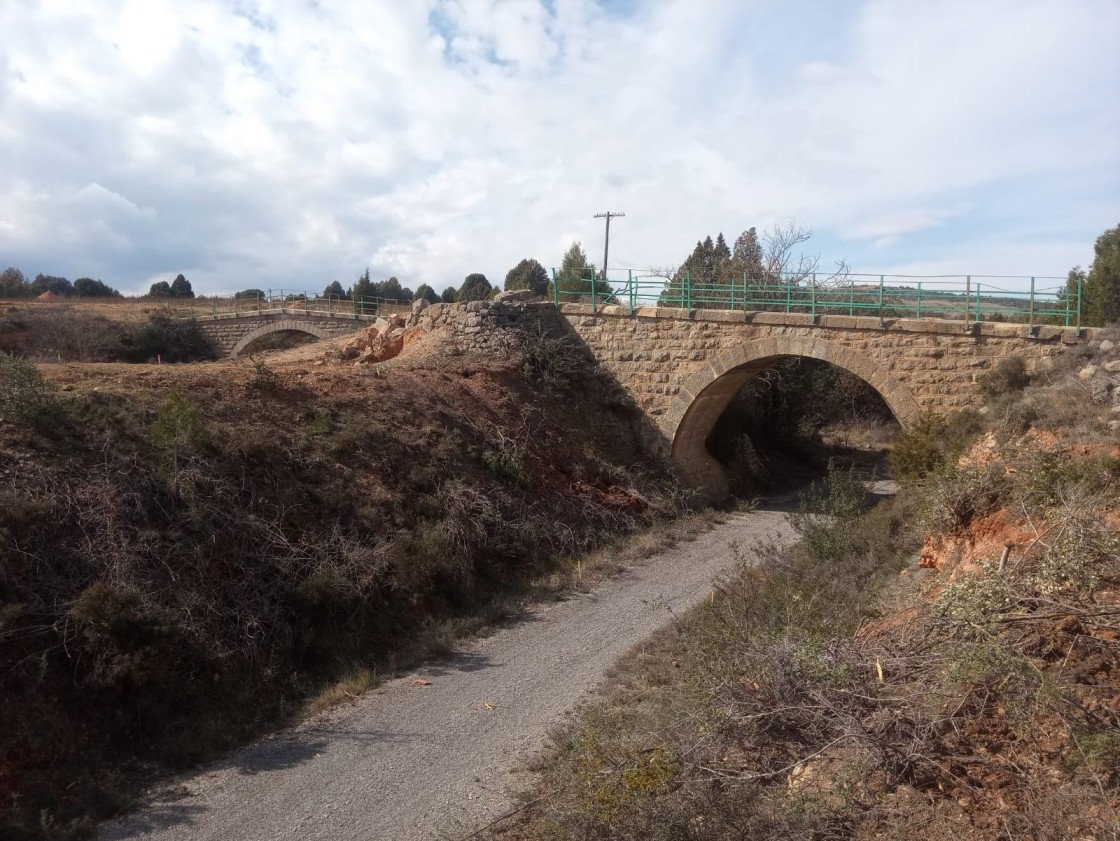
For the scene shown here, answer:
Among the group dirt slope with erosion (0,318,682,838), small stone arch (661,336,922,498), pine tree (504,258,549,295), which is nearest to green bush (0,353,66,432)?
dirt slope with erosion (0,318,682,838)

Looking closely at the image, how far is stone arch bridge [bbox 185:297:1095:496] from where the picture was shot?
13398mm

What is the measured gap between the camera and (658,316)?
56.1ft

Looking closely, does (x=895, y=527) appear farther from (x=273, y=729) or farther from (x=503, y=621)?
(x=273, y=729)

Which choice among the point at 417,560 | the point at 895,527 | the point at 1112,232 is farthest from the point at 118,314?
the point at 1112,232

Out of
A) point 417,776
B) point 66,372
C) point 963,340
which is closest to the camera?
point 417,776

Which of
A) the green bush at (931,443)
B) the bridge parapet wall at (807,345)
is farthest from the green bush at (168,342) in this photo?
the green bush at (931,443)

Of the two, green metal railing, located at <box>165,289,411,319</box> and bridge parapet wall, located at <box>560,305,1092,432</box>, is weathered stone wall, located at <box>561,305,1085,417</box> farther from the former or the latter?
green metal railing, located at <box>165,289,411,319</box>

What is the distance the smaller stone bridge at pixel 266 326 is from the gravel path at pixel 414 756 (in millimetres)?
A: 21996

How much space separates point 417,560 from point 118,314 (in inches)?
1139

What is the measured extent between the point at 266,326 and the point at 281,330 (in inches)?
26.7

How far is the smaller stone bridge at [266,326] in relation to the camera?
29966mm

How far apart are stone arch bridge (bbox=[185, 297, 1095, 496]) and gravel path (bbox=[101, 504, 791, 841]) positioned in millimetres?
6754

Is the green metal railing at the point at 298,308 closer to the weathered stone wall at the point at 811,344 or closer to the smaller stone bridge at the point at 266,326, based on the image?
the smaller stone bridge at the point at 266,326

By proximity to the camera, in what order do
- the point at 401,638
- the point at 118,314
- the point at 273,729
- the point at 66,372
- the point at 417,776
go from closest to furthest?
the point at 417,776, the point at 273,729, the point at 401,638, the point at 66,372, the point at 118,314
